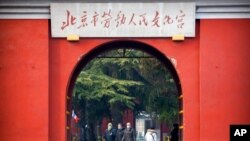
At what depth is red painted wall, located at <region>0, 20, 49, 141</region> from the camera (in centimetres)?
1544

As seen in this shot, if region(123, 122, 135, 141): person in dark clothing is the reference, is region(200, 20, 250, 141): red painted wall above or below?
above

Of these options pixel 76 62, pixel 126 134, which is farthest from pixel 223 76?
pixel 126 134

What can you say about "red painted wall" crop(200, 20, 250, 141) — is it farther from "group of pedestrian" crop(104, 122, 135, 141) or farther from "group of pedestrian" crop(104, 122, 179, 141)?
"group of pedestrian" crop(104, 122, 135, 141)

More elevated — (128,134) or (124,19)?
(124,19)

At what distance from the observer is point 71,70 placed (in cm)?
1566

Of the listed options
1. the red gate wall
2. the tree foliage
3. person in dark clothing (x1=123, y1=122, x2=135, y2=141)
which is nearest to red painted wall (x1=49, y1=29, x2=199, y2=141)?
the red gate wall

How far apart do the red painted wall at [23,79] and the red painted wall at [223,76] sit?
280 centimetres

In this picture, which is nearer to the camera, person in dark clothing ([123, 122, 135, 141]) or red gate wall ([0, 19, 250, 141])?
red gate wall ([0, 19, 250, 141])

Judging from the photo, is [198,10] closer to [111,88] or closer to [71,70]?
[71,70]

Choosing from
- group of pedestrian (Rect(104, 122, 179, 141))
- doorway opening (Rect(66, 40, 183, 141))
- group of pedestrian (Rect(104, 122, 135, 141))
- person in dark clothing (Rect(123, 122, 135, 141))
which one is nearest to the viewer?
group of pedestrian (Rect(104, 122, 179, 141))

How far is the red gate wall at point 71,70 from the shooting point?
50.6 ft

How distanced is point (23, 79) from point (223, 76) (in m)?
3.54

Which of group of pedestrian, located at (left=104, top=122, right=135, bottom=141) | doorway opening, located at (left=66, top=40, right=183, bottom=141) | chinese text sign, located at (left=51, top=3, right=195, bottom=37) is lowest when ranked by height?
group of pedestrian, located at (left=104, top=122, right=135, bottom=141)

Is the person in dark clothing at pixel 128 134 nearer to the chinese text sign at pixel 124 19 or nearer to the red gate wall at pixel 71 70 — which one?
the red gate wall at pixel 71 70
